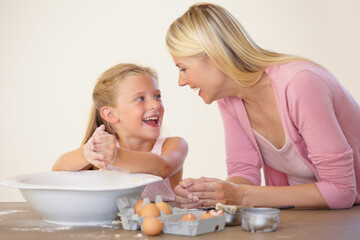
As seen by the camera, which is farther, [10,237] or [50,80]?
[50,80]

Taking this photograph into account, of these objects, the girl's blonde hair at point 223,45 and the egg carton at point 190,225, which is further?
the girl's blonde hair at point 223,45

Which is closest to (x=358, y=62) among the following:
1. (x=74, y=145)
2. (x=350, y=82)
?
(x=350, y=82)

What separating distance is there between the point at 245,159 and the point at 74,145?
333 centimetres

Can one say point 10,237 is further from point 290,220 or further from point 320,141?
point 320,141

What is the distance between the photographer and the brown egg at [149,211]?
1096mm

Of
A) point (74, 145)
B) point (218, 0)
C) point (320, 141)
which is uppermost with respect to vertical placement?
point (218, 0)

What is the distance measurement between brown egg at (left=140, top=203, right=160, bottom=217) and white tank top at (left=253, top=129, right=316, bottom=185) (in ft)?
2.19

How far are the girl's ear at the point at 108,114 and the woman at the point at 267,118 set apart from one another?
424 mm

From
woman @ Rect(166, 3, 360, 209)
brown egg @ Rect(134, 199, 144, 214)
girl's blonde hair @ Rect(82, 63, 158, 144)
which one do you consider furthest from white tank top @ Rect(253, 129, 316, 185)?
brown egg @ Rect(134, 199, 144, 214)

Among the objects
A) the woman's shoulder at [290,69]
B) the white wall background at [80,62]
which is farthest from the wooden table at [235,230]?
the white wall background at [80,62]

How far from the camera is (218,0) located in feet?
15.0

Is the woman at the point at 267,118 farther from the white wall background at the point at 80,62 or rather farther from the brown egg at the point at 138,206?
the white wall background at the point at 80,62

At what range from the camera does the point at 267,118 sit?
1.77m

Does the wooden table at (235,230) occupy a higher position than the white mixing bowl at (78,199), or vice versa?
the white mixing bowl at (78,199)
